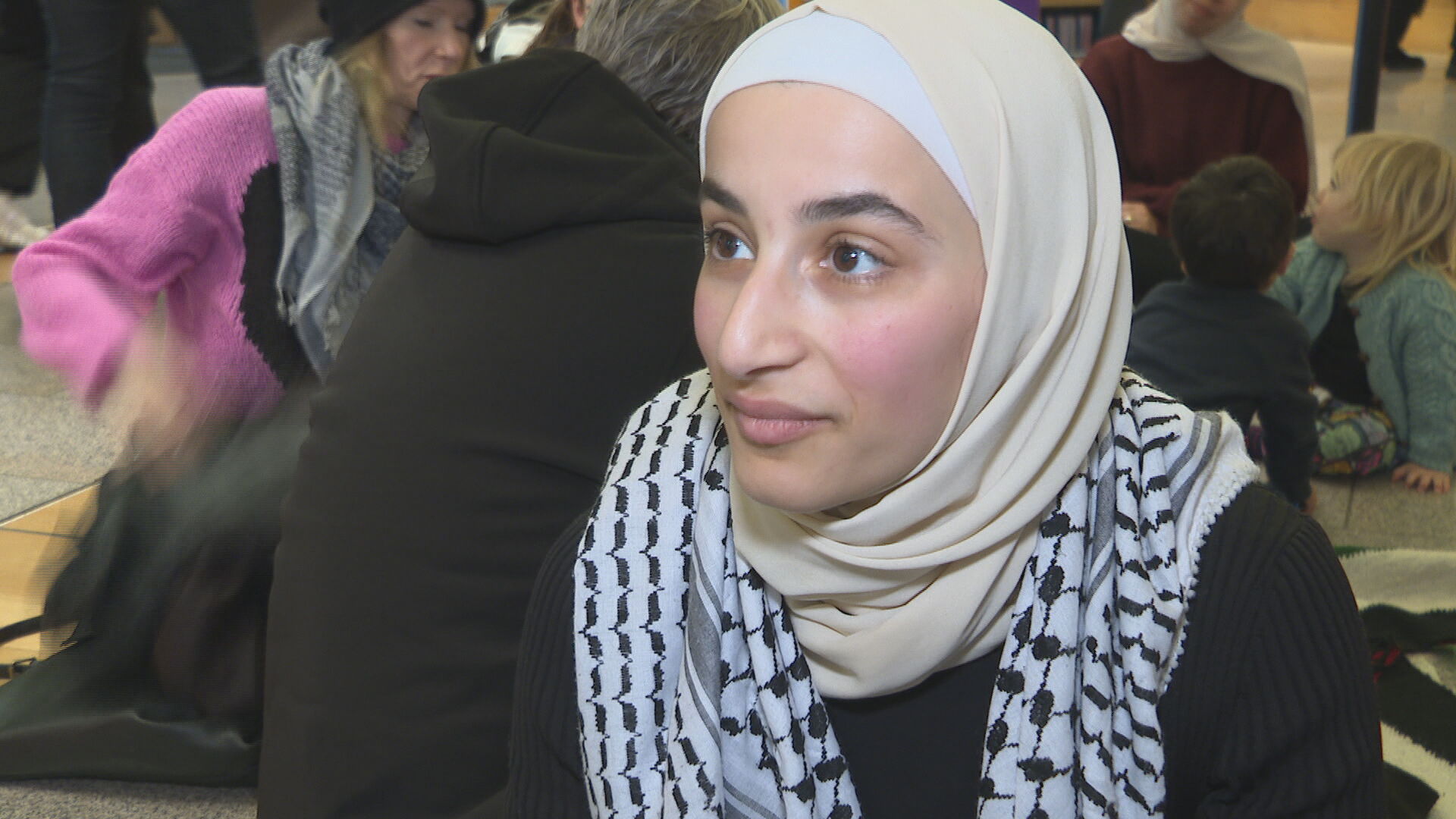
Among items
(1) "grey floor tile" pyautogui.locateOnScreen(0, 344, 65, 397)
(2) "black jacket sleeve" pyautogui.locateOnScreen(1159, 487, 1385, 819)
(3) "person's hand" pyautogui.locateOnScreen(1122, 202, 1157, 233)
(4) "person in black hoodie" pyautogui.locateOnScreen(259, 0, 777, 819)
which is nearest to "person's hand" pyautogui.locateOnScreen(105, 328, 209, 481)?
(4) "person in black hoodie" pyautogui.locateOnScreen(259, 0, 777, 819)

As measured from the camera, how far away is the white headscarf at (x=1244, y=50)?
332 centimetres

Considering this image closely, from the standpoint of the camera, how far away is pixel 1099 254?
3.46ft

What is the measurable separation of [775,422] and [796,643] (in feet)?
0.91

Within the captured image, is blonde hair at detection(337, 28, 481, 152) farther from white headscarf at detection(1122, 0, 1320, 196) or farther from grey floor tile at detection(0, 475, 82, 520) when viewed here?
white headscarf at detection(1122, 0, 1320, 196)

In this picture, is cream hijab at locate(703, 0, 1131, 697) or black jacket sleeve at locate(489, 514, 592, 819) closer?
cream hijab at locate(703, 0, 1131, 697)

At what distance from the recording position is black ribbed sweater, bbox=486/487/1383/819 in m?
1.01

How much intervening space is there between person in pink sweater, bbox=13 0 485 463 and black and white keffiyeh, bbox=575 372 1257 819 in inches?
36.6

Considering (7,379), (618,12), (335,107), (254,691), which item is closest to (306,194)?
(335,107)

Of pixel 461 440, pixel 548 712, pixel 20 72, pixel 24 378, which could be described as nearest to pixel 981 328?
pixel 548 712

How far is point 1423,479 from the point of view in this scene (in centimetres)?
306

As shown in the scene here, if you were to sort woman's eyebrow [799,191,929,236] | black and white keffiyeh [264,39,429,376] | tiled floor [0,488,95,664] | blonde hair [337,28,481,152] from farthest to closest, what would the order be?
tiled floor [0,488,95,664] < blonde hair [337,28,481,152] < black and white keffiyeh [264,39,429,376] < woman's eyebrow [799,191,929,236]

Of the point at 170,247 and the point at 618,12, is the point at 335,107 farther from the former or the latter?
the point at 618,12

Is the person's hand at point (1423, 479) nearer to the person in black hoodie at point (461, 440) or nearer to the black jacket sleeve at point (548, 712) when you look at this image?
the person in black hoodie at point (461, 440)

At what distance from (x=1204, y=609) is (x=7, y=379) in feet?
11.8
